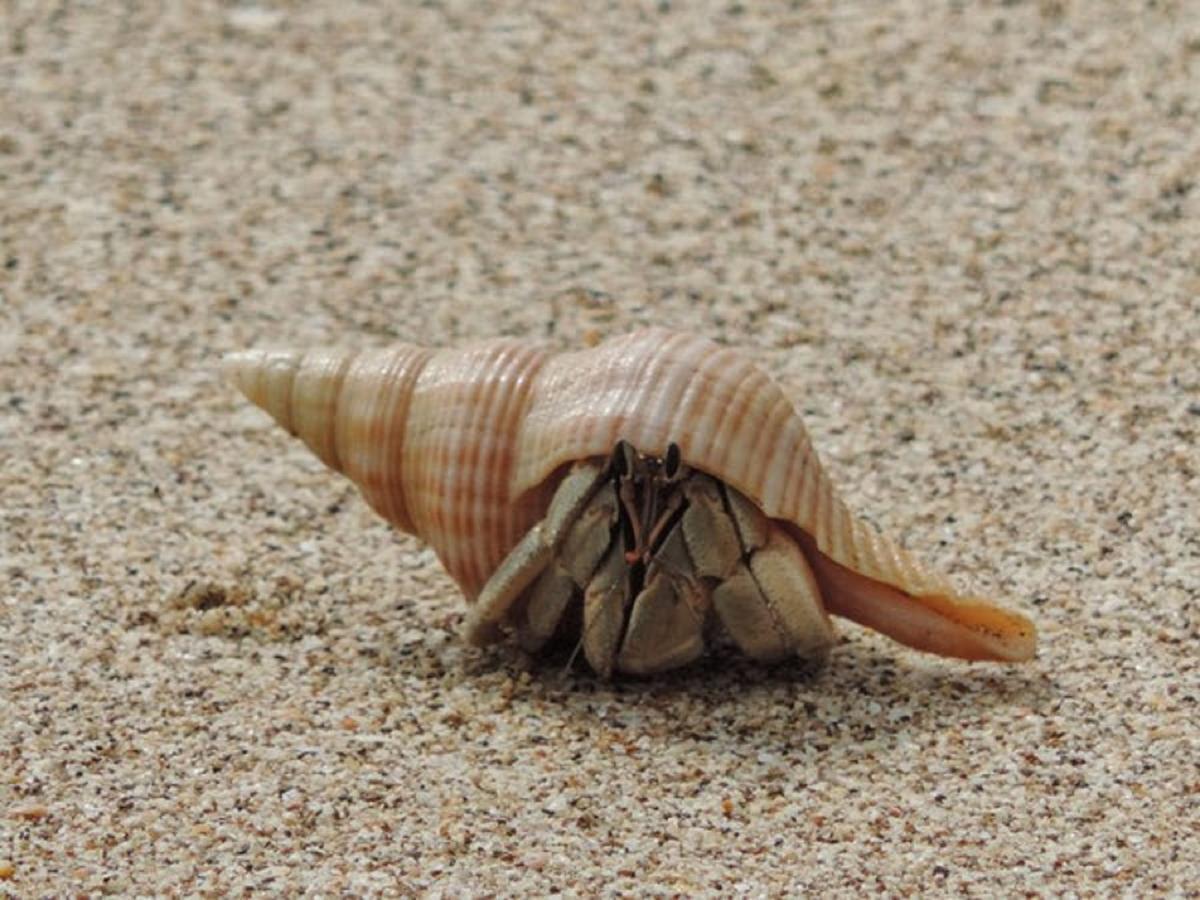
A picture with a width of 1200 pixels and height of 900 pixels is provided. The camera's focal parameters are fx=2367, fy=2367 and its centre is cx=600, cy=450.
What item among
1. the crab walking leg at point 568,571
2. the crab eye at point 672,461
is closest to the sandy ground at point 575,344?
the crab walking leg at point 568,571

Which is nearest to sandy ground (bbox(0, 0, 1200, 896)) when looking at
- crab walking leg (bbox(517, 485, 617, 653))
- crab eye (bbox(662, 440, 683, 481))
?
crab walking leg (bbox(517, 485, 617, 653))

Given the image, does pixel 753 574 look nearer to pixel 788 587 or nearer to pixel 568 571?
pixel 788 587

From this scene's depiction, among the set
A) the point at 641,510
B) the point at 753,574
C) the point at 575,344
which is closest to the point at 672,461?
the point at 641,510

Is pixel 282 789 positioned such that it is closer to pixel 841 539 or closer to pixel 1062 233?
pixel 841 539

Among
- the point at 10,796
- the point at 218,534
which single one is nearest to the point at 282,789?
the point at 10,796

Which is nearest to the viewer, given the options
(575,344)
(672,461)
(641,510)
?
(672,461)

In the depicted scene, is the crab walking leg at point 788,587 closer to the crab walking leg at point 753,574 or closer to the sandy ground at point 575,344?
the crab walking leg at point 753,574
